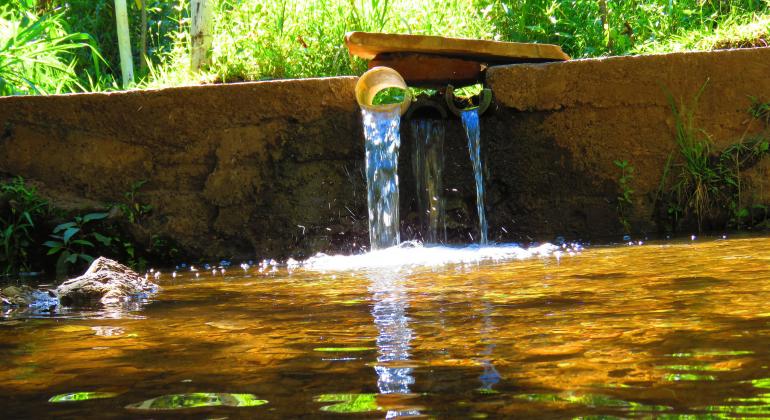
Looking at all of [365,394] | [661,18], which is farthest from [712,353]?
[661,18]

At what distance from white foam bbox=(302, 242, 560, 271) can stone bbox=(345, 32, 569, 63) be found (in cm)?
122

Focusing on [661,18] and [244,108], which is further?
[661,18]

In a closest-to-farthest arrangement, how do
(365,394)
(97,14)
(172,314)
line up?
(365,394), (172,314), (97,14)

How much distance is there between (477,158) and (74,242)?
2443mm

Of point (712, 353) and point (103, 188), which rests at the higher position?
point (103, 188)

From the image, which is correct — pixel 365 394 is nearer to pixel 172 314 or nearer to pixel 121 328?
pixel 121 328

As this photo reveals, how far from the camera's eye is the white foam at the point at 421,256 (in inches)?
168

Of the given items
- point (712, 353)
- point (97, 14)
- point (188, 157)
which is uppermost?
point (97, 14)

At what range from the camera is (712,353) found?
1877 millimetres

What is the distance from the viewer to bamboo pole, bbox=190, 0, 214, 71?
6449mm

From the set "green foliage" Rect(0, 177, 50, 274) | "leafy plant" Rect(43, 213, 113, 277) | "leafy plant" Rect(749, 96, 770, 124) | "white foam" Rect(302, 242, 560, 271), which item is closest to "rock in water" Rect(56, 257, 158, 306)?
"white foam" Rect(302, 242, 560, 271)

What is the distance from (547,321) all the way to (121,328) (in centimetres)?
129

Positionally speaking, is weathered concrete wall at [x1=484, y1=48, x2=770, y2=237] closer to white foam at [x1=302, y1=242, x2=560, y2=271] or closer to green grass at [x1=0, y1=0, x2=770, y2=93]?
white foam at [x1=302, y1=242, x2=560, y2=271]

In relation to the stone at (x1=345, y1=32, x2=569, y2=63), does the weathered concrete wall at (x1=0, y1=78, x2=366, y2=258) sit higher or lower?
lower
